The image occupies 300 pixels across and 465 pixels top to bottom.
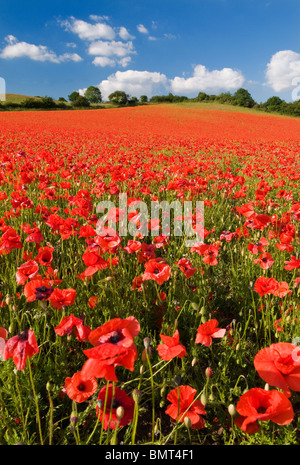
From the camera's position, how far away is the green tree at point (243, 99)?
70.1 meters

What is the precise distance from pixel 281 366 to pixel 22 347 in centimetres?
89

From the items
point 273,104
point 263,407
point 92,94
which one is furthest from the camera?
point 92,94

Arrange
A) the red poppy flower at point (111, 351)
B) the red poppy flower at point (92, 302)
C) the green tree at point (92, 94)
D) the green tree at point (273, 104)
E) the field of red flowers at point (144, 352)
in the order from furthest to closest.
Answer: the green tree at point (92, 94)
the green tree at point (273, 104)
the red poppy flower at point (92, 302)
the field of red flowers at point (144, 352)
the red poppy flower at point (111, 351)

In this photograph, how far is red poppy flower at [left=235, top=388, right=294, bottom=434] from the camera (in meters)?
0.89

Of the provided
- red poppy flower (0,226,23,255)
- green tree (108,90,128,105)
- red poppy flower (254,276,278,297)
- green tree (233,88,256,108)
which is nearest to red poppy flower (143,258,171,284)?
red poppy flower (254,276,278,297)

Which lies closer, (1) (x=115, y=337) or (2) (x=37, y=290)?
(1) (x=115, y=337)

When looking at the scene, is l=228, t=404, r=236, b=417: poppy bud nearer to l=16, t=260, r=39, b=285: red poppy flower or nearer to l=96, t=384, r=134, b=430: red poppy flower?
l=96, t=384, r=134, b=430: red poppy flower

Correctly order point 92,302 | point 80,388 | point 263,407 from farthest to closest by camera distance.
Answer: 1. point 92,302
2. point 80,388
3. point 263,407

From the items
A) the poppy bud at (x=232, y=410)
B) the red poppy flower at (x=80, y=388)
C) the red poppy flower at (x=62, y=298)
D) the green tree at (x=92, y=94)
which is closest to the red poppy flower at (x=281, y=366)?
the poppy bud at (x=232, y=410)

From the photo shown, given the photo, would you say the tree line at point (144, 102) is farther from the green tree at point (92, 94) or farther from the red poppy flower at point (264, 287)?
the red poppy flower at point (264, 287)

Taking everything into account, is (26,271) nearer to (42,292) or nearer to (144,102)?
(42,292)

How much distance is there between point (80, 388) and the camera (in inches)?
45.3

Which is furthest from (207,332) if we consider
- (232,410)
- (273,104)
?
(273,104)

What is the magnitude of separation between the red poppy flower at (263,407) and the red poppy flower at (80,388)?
552mm
